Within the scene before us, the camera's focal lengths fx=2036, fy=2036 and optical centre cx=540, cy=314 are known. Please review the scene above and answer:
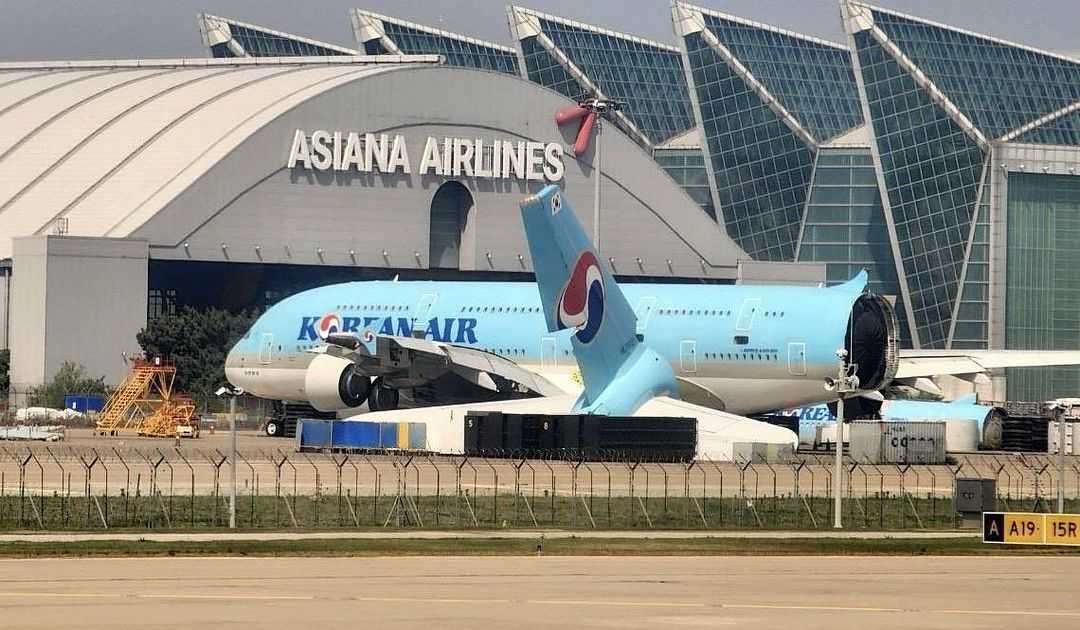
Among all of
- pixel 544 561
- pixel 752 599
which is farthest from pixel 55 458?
pixel 752 599

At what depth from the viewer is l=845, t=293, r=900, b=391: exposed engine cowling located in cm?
6862

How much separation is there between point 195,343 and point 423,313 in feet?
119

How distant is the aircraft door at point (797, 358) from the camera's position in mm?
68863

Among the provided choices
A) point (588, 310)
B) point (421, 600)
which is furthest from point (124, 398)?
point (421, 600)

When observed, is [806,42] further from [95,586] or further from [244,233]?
[95,586]

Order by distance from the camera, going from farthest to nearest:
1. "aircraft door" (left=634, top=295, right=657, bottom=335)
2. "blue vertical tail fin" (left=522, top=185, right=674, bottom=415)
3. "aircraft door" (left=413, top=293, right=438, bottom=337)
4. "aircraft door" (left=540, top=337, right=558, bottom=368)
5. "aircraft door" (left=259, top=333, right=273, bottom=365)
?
"aircraft door" (left=259, top=333, right=273, bottom=365)
"aircraft door" (left=413, top=293, right=438, bottom=337)
"aircraft door" (left=540, top=337, right=558, bottom=368)
"aircraft door" (left=634, top=295, right=657, bottom=335)
"blue vertical tail fin" (left=522, top=185, right=674, bottom=415)

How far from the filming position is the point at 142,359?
103438 mm

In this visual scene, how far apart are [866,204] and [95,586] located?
112m

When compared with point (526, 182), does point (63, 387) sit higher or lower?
lower

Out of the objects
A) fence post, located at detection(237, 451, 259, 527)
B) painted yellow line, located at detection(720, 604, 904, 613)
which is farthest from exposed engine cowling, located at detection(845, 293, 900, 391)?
painted yellow line, located at detection(720, 604, 904, 613)

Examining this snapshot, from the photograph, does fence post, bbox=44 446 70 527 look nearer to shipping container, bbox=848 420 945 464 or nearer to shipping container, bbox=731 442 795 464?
shipping container, bbox=731 442 795 464

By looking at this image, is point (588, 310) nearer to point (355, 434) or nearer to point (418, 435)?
point (418, 435)

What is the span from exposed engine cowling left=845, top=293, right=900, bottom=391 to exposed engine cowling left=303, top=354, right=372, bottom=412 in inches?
718

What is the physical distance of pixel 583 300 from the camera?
6525 centimetres
